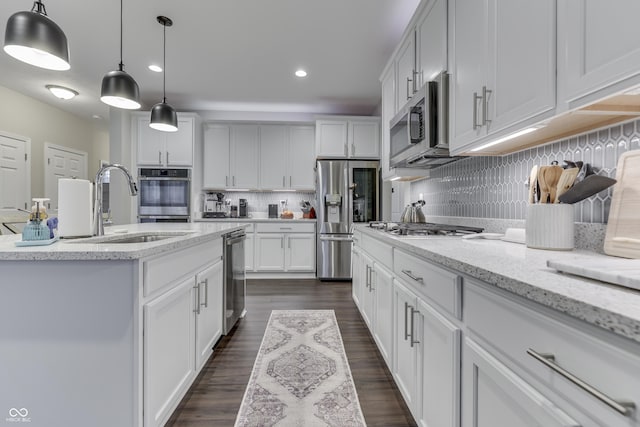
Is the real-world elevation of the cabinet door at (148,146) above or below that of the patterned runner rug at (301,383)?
above

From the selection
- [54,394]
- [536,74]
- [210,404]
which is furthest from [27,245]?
[536,74]

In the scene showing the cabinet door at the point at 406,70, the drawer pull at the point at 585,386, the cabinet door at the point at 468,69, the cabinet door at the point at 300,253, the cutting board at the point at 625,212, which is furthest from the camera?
the cabinet door at the point at 300,253

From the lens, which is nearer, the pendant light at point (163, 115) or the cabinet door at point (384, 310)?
the cabinet door at point (384, 310)

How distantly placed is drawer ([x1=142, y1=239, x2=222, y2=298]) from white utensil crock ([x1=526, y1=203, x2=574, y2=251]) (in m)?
1.54

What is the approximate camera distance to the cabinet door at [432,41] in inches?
73.8

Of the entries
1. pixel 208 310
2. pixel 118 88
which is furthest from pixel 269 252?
pixel 118 88

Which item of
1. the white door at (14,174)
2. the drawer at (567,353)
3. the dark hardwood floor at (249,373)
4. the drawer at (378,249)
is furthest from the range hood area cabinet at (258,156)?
the drawer at (567,353)

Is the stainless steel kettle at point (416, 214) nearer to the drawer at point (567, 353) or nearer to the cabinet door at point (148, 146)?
the drawer at point (567, 353)

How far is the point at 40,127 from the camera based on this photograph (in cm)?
515

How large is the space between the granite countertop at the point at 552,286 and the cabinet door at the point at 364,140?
3913 mm

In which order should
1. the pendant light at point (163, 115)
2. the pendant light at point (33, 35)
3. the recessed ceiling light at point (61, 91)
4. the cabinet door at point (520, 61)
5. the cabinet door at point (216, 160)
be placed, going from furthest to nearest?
1. the cabinet door at point (216, 160)
2. the recessed ceiling light at point (61, 91)
3. the pendant light at point (163, 115)
4. the pendant light at point (33, 35)
5. the cabinet door at point (520, 61)

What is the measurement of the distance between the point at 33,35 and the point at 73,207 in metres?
0.80

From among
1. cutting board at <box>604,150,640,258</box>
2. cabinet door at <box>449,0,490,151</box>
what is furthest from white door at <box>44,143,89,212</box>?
cutting board at <box>604,150,640,258</box>

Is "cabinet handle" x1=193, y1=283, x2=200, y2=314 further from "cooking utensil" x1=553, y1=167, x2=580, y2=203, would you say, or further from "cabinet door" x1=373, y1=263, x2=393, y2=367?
"cooking utensil" x1=553, y1=167, x2=580, y2=203
